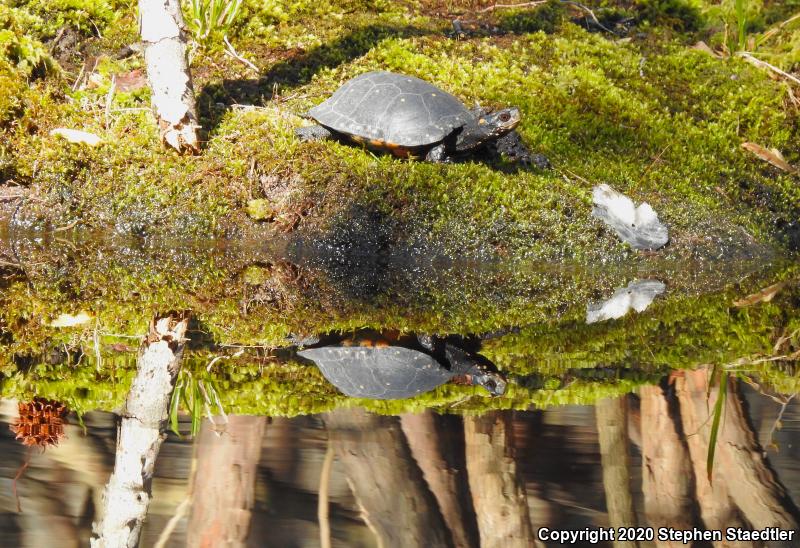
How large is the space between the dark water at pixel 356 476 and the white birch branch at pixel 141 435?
46 millimetres

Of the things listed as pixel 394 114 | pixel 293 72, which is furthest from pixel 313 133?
pixel 293 72

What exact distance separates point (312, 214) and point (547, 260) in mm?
2076

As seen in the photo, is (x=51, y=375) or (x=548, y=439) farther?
(x=51, y=375)

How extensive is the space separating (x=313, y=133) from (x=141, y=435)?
4.62m

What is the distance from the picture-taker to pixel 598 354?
161 inches

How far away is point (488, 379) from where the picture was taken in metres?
3.54

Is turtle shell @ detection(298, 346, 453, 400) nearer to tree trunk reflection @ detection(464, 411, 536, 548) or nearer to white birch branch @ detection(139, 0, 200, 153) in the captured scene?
tree trunk reflection @ detection(464, 411, 536, 548)

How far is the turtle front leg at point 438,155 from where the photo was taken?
7.04 m

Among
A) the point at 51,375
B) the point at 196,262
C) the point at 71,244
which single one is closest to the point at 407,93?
the point at 196,262

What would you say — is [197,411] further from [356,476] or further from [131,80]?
[131,80]

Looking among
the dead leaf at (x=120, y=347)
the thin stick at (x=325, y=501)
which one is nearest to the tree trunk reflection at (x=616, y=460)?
the thin stick at (x=325, y=501)

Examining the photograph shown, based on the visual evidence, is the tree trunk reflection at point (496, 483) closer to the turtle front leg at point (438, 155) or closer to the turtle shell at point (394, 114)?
the turtle shell at point (394, 114)

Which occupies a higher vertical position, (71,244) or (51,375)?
(51,375)

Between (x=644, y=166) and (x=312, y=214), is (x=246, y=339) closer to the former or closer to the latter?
(x=312, y=214)
